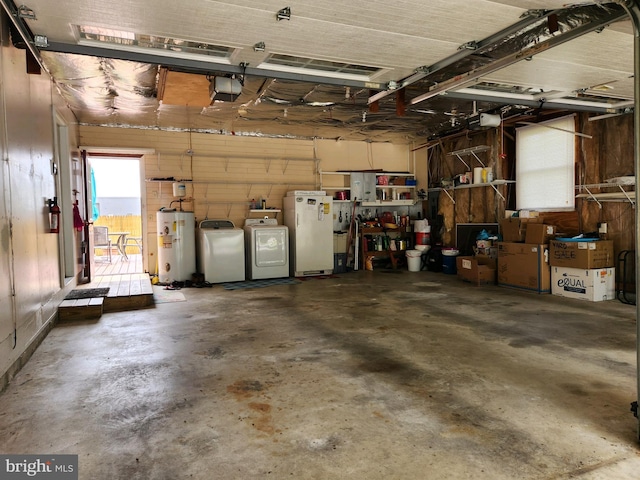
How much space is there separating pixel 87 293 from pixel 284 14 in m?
4.79

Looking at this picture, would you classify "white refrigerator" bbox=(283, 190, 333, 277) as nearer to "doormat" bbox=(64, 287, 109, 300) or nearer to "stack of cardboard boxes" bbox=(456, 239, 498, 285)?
"stack of cardboard boxes" bbox=(456, 239, 498, 285)

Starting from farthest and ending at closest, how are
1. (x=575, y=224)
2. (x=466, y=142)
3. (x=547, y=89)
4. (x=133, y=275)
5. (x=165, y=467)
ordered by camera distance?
(x=466, y=142)
(x=133, y=275)
(x=575, y=224)
(x=547, y=89)
(x=165, y=467)

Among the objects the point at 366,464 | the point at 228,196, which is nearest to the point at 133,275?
the point at 228,196

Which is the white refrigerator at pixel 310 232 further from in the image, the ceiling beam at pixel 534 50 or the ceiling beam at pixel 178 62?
the ceiling beam at pixel 534 50

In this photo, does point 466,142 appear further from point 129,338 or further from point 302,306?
point 129,338

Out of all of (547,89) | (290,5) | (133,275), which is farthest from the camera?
(133,275)

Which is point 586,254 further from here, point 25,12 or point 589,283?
point 25,12

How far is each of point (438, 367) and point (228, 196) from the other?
247 inches

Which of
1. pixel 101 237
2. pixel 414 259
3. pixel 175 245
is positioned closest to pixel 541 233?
pixel 414 259

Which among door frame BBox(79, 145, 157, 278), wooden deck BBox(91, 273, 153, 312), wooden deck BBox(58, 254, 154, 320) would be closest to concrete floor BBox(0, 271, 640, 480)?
wooden deck BBox(58, 254, 154, 320)

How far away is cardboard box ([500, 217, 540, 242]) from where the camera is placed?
662 centimetres

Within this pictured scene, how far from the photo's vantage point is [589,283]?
5.59 meters

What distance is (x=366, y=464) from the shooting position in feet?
6.49

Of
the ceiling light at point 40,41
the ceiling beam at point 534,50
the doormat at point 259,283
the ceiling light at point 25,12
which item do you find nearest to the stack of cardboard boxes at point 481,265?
the doormat at point 259,283
